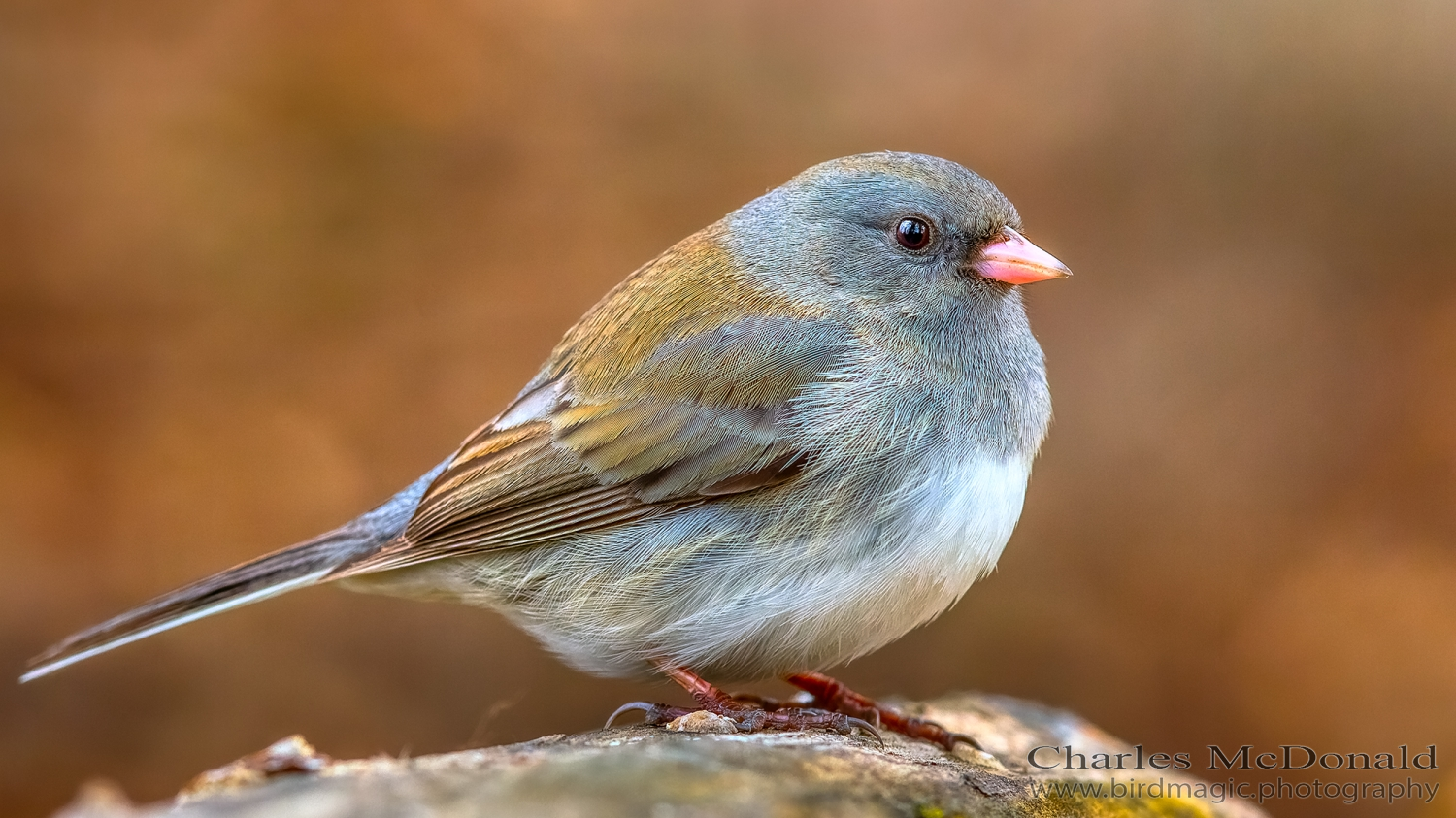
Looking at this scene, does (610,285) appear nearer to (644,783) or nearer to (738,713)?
(738,713)

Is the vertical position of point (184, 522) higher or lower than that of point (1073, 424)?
lower

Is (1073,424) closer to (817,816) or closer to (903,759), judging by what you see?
(903,759)

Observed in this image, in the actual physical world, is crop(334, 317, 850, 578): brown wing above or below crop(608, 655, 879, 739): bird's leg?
above

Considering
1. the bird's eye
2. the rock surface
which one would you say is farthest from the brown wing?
the rock surface

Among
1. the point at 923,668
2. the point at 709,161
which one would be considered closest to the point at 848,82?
the point at 709,161

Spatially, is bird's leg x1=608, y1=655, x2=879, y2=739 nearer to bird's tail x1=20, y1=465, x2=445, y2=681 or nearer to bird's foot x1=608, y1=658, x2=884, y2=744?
bird's foot x1=608, y1=658, x2=884, y2=744

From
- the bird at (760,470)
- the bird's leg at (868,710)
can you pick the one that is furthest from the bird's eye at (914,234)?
the bird's leg at (868,710)

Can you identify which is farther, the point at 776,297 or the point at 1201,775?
the point at 1201,775
